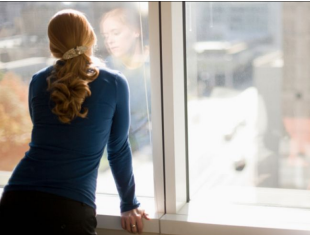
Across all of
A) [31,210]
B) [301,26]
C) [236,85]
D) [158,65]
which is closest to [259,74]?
[236,85]

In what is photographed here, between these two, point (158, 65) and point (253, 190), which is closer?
point (158, 65)

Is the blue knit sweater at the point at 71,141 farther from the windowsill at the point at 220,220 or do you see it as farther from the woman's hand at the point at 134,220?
the windowsill at the point at 220,220

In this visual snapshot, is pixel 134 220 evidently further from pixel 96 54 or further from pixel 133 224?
pixel 96 54

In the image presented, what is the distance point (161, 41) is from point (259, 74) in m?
0.44

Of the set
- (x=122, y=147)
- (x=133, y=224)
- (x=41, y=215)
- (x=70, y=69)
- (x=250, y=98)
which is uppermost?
(x=70, y=69)

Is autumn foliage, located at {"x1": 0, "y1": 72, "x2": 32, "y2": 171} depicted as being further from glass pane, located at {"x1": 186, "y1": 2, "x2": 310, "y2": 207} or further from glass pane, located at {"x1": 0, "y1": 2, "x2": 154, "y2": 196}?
glass pane, located at {"x1": 186, "y1": 2, "x2": 310, "y2": 207}

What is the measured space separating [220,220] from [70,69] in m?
0.90

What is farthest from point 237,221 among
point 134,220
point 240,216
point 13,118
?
point 13,118

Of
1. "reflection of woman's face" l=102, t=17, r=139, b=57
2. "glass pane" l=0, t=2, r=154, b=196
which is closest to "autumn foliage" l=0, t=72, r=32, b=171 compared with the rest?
"glass pane" l=0, t=2, r=154, b=196

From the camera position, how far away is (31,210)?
1.81m

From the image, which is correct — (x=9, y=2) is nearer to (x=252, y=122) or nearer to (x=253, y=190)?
(x=252, y=122)

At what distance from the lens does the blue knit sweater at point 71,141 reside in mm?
1873

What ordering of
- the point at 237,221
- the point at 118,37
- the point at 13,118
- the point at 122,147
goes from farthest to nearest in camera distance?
1. the point at 13,118
2. the point at 118,37
3. the point at 237,221
4. the point at 122,147

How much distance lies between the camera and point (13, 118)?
2.60 metres
